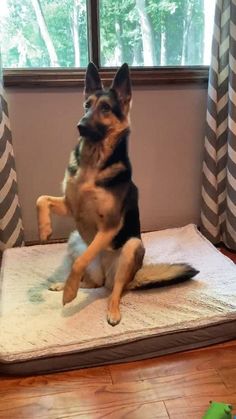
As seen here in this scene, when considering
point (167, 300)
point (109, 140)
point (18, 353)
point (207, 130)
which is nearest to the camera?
point (18, 353)

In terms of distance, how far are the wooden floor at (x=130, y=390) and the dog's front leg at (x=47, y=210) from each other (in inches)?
21.9

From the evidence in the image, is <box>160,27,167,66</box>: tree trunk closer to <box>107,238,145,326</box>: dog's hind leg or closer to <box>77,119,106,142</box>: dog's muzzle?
<box>77,119,106,142</box>: dog's muzzle

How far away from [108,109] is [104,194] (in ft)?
1.14

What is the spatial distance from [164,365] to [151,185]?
1.37 meters

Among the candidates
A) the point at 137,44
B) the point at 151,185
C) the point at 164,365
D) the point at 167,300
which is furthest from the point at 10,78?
the point at 164,365

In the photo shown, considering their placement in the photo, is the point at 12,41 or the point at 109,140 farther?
the point at 12,41

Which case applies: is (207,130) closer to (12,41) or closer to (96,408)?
(12,41)

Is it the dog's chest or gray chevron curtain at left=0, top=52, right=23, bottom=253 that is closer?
the dog's chest

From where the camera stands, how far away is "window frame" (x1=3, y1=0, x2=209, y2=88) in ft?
7.67

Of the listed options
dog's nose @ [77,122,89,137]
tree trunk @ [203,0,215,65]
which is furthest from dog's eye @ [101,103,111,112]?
tree trunk @ [203,0,215,65]

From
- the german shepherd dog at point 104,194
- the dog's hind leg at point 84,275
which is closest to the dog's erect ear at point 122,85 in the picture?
the german shepherd dog at point 104,194

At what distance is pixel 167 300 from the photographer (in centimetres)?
184

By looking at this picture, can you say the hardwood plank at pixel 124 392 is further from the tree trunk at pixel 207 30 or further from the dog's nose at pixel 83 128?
the tree trunk at pixel 207 30

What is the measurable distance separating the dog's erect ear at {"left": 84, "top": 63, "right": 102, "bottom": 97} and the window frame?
66 centimetres
